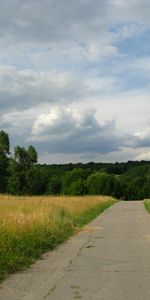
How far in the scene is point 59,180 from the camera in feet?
450

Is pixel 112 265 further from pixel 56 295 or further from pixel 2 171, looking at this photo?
pixel 2 171

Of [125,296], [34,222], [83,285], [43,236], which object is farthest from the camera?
[34,222]

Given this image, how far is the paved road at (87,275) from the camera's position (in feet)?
27.1

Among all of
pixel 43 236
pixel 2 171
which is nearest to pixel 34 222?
pixel 43 236

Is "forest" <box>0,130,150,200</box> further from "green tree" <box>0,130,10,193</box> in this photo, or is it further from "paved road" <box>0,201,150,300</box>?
"paved road" <box>0,201,150,300</box>

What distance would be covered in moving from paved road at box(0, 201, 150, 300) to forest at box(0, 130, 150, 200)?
249ft

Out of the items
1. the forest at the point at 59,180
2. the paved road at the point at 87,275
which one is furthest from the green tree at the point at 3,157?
the paved road at the point at 87,275

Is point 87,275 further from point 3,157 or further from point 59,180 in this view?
point 59,180

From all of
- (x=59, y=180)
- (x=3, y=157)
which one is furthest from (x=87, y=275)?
(x=59, y=180)

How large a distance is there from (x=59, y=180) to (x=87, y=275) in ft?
418

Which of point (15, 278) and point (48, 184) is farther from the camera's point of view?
point (48, 184)

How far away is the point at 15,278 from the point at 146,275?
8.26 ft

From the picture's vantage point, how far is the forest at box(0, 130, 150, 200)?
307 feet

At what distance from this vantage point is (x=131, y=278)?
980cm
